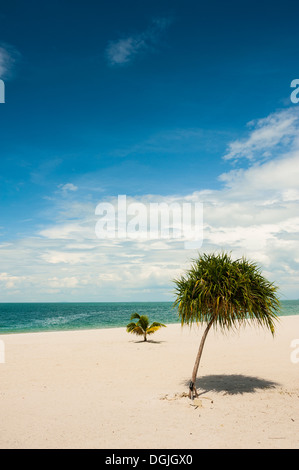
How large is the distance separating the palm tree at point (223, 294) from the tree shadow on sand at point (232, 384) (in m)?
1.81

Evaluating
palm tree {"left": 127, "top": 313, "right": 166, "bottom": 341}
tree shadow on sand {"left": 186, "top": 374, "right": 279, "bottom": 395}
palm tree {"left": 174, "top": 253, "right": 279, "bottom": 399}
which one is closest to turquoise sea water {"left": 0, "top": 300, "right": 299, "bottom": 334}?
palm tree {"left": 127, "top": 313, "right": 166, "bottom": 341}

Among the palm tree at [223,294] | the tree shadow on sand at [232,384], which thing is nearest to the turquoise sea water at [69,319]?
the tree shadow on sand at [232,384]

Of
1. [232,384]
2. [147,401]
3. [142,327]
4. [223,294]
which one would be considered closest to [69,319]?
[142,327]

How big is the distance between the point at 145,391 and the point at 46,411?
3.69 m

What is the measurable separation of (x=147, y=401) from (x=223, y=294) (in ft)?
14.1

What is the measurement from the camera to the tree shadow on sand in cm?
1205

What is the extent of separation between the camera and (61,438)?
25.7ft

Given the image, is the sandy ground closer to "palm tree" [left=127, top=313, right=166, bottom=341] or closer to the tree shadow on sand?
the tree shadow on sand

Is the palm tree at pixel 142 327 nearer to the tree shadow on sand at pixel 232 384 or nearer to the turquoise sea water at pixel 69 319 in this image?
the turquoise sea water at pixel 69 319

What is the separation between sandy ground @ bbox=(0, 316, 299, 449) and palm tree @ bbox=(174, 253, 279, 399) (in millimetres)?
1793

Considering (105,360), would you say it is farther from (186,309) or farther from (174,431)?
(174,431)

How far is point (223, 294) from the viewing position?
1021 centimetres

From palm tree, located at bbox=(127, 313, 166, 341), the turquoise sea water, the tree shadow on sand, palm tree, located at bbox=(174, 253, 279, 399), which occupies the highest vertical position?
palm tree, located at bbox=(174, 253, 279, 399)

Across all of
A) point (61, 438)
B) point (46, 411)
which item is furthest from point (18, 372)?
point (61, 438)
